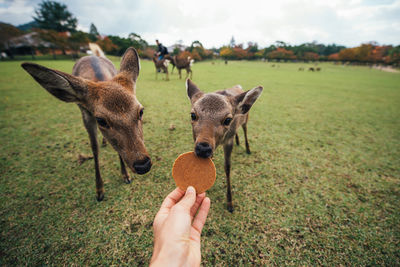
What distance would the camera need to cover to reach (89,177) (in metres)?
3.54

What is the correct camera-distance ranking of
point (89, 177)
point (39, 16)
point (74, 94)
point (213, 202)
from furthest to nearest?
point (39, 16), point (89, 177), point (213, 202), point (74, 94)

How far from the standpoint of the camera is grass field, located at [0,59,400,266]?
230 cm

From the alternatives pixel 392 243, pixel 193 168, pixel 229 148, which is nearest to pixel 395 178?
pixel 392 243

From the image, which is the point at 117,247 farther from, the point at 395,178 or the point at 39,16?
the point at 39,16

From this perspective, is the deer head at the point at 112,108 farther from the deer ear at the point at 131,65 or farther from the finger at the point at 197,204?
the finger at the point at 197,204

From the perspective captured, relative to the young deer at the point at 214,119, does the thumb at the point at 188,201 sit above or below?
below

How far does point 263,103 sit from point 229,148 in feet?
24.3

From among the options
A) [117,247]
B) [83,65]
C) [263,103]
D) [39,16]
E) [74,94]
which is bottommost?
[117,247]

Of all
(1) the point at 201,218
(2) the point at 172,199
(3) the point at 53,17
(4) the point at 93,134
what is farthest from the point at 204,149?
(3) the point at 53,17

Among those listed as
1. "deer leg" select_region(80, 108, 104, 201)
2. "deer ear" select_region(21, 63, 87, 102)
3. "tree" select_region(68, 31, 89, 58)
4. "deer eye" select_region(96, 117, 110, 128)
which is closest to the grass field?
"deer leg" select_region(80, 108, 104, 201)

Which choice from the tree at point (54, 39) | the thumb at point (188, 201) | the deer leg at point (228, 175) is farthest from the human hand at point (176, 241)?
the tree at point (54, 39)

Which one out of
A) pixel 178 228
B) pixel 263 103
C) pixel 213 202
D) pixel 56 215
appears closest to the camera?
pixel 178 228

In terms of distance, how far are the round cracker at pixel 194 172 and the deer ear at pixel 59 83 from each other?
1724 mm

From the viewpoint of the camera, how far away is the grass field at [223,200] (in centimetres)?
230
